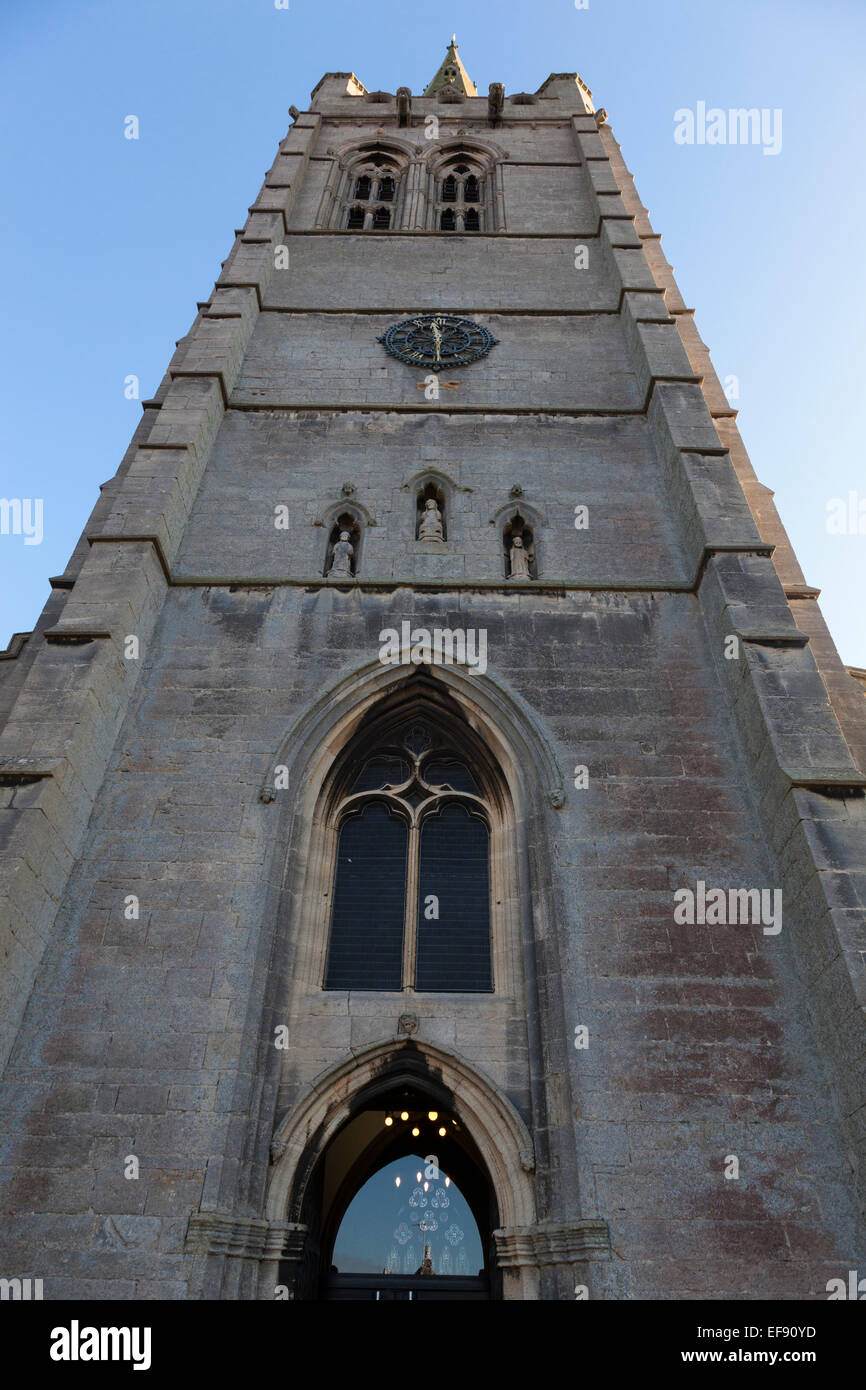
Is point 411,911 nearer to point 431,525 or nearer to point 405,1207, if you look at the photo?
point 405,1207

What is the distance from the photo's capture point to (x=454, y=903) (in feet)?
28.5

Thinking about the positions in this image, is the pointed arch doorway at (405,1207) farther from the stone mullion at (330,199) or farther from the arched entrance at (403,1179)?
the stone mullion at (330,199)

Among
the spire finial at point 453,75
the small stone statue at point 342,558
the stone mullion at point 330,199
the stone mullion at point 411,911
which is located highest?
the spire finial at point 453,75

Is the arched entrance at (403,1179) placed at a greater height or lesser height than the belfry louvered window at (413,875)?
lesser

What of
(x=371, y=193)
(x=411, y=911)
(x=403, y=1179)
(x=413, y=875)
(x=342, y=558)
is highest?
(x=371, y=193)

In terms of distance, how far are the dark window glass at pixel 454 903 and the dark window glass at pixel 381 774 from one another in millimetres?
595

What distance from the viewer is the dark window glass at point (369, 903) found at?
27.0 feet

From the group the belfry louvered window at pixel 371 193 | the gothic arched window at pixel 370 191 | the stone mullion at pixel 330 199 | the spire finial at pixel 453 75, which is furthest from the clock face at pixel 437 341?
the spire finial at pixel 453 75

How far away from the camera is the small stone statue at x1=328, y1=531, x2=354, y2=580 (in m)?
10.7

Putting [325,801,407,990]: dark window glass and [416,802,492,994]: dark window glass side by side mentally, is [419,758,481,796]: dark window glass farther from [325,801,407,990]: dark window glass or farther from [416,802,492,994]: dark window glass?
[325,801,407,990]: dark window glass

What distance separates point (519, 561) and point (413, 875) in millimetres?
4048

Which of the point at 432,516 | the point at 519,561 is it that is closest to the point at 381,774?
the point at 519,561

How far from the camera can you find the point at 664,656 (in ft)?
31.9
